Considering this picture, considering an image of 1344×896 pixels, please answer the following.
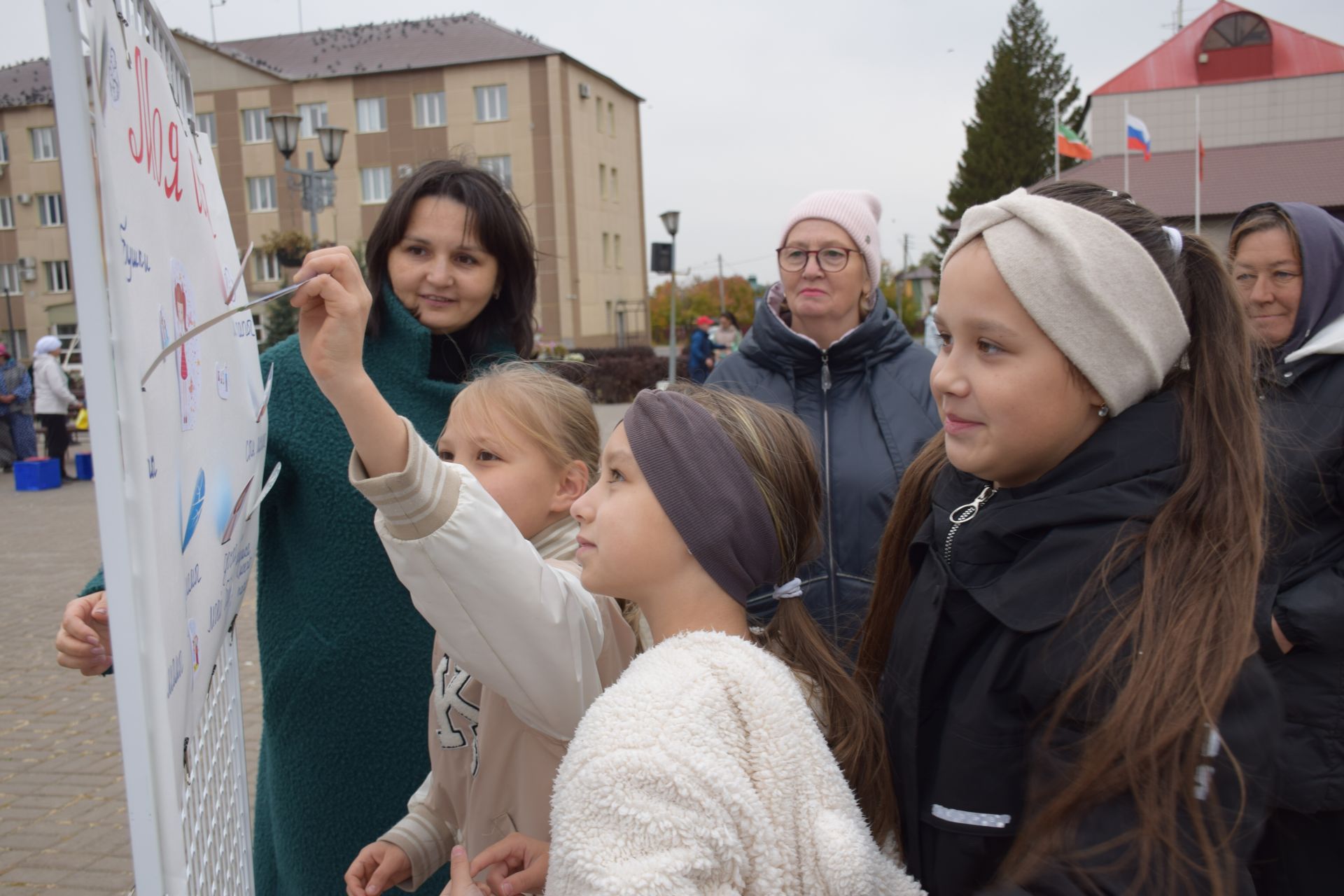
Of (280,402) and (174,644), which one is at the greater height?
(280,402)

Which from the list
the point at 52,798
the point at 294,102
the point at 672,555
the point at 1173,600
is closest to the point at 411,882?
the point at 672,555

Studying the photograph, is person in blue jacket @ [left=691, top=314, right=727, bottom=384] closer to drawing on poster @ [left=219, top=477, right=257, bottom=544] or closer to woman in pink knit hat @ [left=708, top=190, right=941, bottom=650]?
woman in pink knit hat @ [left=708, top=190, right=941, bottom=650]

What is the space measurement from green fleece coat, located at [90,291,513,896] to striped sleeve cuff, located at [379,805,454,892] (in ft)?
0.91

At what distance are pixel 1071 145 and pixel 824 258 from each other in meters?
21.1

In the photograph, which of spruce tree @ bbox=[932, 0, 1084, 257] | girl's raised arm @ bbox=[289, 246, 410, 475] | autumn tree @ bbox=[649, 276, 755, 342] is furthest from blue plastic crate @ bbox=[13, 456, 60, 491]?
spruce tree @ bbox=[932, 0, 1084, 257]

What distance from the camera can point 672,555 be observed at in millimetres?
1490

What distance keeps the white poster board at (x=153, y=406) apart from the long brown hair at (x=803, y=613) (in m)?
0.71

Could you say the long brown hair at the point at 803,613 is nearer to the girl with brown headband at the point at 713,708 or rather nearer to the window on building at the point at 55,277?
the girl with brown headband at the point at 713,708

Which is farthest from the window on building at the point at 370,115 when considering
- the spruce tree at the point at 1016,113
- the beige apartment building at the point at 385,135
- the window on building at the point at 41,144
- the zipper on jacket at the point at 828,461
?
the zipper on jacket at the point at 828,461

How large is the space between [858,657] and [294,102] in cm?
4280

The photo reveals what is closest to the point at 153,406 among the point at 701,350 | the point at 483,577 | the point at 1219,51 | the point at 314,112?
the point at 483,577

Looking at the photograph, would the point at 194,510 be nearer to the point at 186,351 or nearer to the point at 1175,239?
the point at 186,351

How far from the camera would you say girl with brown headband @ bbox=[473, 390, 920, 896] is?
1176 mm

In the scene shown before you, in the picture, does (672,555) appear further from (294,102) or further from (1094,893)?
(294,102)
